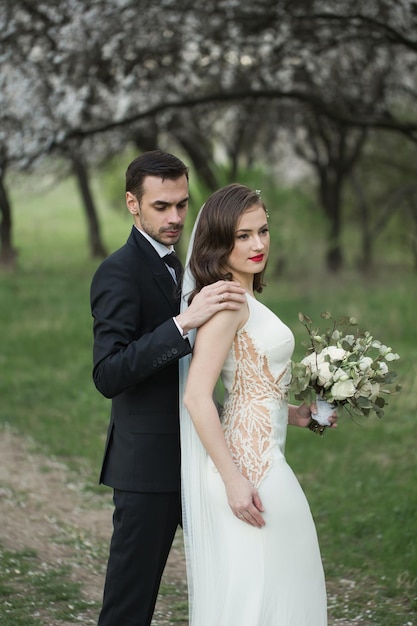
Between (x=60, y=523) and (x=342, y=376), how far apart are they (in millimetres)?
4046

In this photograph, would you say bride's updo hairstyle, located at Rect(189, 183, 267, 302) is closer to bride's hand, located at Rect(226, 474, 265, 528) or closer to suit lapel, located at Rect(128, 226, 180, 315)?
suit lapel, located at Rect(128, 226, 180, 315)

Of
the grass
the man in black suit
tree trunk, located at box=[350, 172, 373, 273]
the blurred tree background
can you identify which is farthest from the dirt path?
tree trunk, located at box=[350, 172, 373, 273]

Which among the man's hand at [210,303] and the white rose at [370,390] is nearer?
the man's hand at [210,303]

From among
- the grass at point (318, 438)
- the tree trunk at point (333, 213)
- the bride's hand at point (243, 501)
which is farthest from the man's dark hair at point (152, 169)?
the tree trunk at point (333, 213)

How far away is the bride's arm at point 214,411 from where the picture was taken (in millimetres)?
3385

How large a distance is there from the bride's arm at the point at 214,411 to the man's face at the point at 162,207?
1.51 ft

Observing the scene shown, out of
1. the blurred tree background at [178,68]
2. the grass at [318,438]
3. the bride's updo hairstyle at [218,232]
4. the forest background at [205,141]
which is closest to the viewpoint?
the bride's updo hairstyle at [218,232]

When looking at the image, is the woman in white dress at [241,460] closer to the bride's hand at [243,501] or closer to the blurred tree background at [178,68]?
the bride's hand at [243,501]

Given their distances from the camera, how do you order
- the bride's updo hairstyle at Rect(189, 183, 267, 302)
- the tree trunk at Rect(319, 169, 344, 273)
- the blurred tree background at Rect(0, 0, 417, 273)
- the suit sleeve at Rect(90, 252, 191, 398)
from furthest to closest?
Answer: the tree trunk at Rect(319, 169, 344, 273) → the blurred tree background at Rect(0, 0, 417, 273) → the bride's updo hairstyle at Rect(189, 183, 267, 302) → the suit sleeve at Rect(90, 252, 191, 398)

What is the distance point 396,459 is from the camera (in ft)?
27.8

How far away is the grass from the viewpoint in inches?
220

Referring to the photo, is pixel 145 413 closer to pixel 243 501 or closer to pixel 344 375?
pixel 243 501

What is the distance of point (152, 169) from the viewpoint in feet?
11.9

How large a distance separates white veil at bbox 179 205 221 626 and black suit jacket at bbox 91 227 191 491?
0.13m
